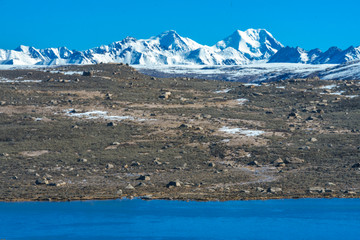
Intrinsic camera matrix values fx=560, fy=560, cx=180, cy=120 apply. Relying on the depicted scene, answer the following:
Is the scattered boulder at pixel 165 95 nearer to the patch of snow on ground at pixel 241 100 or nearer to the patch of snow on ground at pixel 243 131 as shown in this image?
the patch of snow on ground at pixel 241 100

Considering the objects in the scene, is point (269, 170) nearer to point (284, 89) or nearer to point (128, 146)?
point (128, 146)

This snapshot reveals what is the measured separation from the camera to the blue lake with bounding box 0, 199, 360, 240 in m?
33.2

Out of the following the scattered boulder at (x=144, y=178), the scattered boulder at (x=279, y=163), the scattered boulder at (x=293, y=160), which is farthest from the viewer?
the scattered boulder at (x=293, y=160)

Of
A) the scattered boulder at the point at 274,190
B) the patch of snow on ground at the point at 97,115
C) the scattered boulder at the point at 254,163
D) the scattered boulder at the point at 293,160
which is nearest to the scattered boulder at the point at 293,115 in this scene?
the patch of snow on ground at the point at 97,115

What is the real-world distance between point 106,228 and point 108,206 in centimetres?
469

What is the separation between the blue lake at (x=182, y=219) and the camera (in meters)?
33.2

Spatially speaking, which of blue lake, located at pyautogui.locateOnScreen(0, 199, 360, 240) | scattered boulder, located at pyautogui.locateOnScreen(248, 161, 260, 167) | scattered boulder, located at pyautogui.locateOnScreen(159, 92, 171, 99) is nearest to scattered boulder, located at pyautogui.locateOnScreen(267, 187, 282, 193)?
blue lake, located at pyautogui.locateOnScreen(0, 199, 360, 240)

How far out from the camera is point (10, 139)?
6197 cm

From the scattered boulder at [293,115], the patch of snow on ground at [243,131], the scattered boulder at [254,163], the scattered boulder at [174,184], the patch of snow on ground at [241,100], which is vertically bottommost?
the scattered boulder at [174,184]

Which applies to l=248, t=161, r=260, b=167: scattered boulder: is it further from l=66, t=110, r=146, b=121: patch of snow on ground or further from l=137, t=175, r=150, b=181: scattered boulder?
l=66, t=110, r=146, b=121: patch of snow on ground

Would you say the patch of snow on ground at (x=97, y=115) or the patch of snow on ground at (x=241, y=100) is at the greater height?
the patch of snow on ground at (x=241, y=100)

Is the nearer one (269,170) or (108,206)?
(108,206)

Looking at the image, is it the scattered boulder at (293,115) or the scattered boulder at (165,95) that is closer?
the scattered boulder at (293,115)

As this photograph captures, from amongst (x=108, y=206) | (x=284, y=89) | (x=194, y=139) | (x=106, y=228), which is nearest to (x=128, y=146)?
(x=194, y=139)
